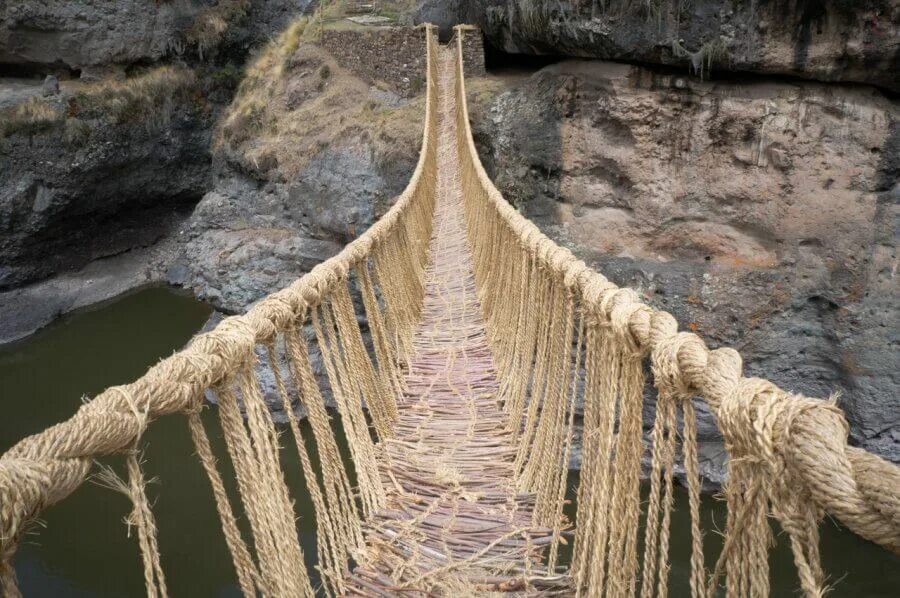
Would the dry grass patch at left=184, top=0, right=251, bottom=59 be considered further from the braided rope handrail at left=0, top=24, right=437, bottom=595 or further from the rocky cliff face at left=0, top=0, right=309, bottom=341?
the braided rope handrail at left=0, top=24, right=437, bottom=595

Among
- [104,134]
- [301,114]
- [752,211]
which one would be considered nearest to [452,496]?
[752,211]

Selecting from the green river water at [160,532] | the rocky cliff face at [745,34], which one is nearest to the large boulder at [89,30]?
the green river water at [160,532]

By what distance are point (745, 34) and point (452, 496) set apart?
→ 548cm

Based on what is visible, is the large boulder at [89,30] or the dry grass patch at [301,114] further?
the large boulder at [89,30]

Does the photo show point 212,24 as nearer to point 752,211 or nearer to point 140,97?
point 140,97

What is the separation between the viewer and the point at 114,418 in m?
0.84

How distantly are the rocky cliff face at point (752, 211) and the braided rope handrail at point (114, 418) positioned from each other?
5565 millimetres

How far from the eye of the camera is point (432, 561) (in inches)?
69.5

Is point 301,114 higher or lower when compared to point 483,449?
higher

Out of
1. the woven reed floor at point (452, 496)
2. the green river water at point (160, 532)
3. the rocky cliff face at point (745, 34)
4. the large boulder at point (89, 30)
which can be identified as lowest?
the green river water at point (160, 532)

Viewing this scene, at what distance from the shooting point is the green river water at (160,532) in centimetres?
521

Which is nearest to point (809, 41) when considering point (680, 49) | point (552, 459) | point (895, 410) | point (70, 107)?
point (680, 49)

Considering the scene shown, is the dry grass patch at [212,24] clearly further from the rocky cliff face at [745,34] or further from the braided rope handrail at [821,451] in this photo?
the braided rope handrail at [821,451]

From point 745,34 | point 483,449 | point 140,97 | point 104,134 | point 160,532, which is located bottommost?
point 160,532
